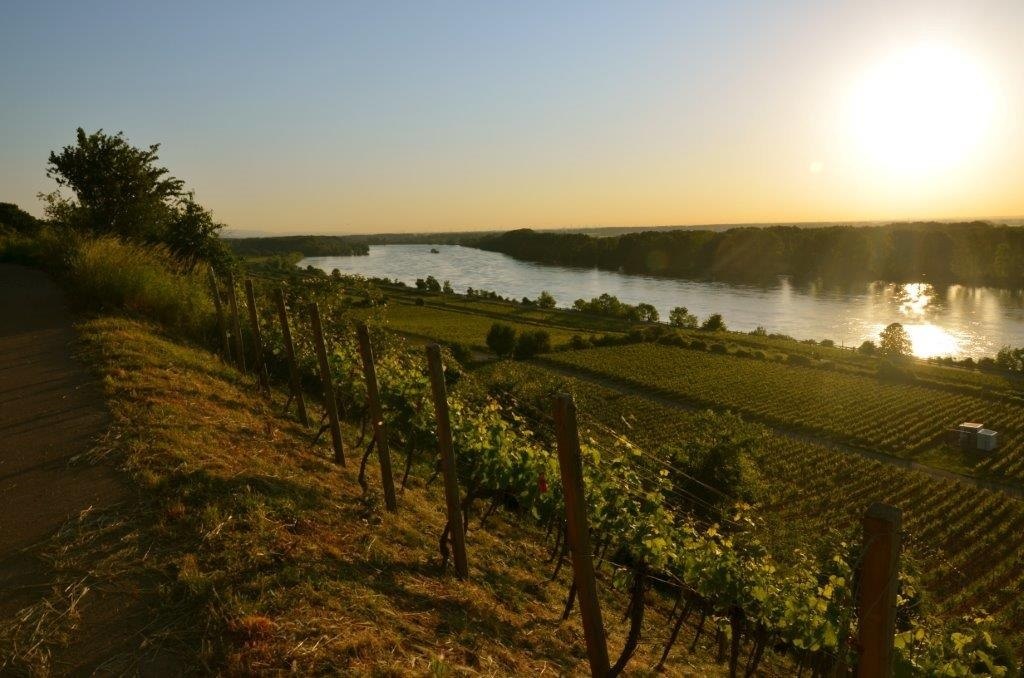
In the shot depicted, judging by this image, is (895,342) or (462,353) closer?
(462,353)

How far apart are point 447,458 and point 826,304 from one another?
426 feet

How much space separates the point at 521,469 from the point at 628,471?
3.96ft

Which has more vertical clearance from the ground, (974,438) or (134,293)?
(134,293)

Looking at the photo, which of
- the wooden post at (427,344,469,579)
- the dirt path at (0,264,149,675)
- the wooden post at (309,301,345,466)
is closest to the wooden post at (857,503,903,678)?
the wooden post at (427,344,469,579)

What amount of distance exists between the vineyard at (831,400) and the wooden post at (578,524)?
41.0 m

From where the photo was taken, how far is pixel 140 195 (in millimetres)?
22469

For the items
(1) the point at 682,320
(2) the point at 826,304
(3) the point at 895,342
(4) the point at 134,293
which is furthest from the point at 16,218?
(2) the point at 826,304

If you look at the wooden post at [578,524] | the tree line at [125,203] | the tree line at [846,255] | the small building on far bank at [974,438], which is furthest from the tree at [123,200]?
the tree line at [846,255]

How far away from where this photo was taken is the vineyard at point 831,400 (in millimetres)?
38372

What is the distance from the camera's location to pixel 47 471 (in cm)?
575

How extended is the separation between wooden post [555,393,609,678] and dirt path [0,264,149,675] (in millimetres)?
2875

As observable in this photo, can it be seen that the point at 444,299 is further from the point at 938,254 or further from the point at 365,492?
the point at 938,254

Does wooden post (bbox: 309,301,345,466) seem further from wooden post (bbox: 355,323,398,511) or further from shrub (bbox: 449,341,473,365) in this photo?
shrub (bbox: 449,341,473,365)

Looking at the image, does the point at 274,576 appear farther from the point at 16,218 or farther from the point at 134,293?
the point at 16,218
